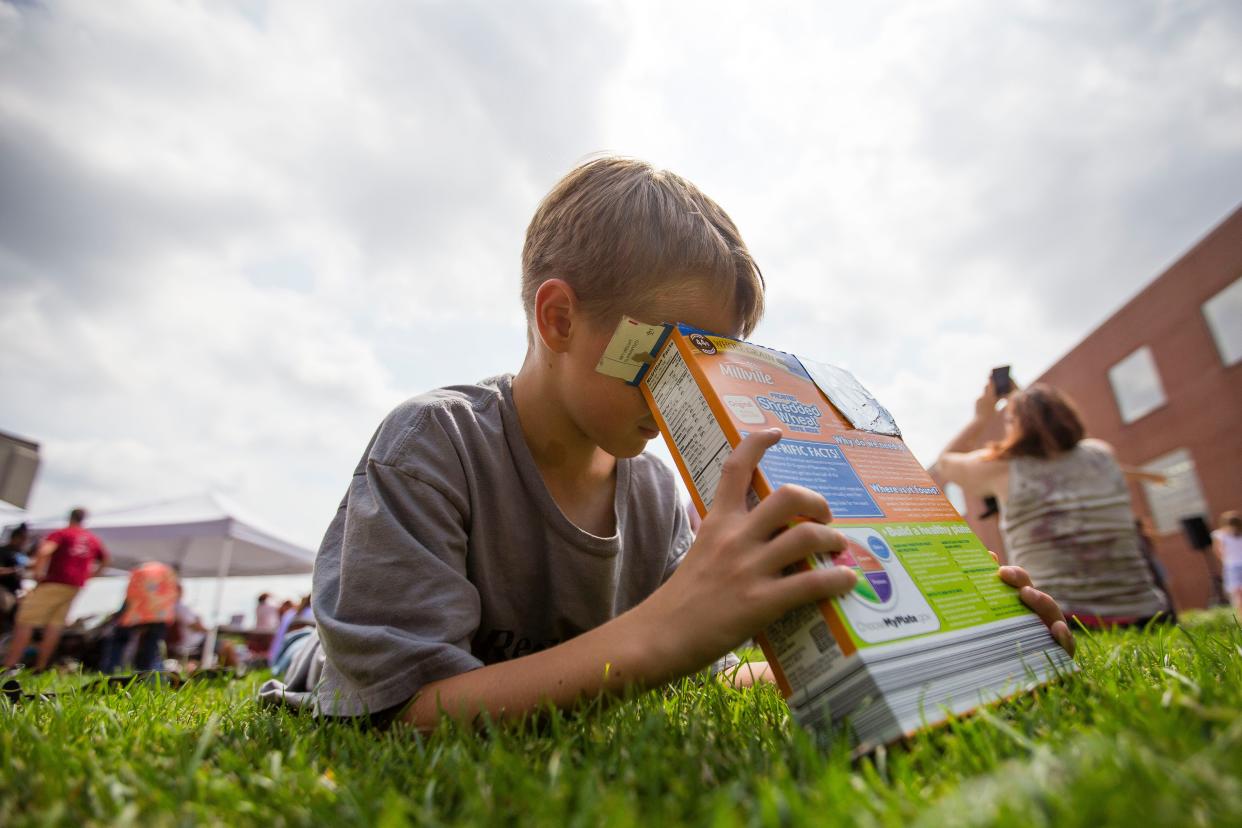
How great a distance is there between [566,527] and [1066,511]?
2.87 metres

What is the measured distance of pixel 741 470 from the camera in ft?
3.07

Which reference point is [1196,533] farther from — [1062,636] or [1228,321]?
[1062,636]

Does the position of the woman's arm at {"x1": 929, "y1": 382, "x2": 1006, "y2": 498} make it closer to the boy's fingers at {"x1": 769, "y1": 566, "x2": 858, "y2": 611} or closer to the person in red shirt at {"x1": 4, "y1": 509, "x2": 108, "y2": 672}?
the boy's fingers at {"x1": 769, "y1": 566, "x2": 858, "y2": 611}

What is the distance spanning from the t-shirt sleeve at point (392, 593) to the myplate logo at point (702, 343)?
614mm

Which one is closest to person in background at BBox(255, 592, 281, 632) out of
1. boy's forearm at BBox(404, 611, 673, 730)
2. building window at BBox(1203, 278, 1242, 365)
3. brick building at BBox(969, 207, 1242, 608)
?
boy's forearm at BBox(404, 611, 673, 730)

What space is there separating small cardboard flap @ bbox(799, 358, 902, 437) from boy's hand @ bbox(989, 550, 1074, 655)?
357mm

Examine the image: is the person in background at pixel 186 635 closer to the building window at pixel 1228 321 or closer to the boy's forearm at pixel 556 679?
the boy's forearm at pixel 556 679

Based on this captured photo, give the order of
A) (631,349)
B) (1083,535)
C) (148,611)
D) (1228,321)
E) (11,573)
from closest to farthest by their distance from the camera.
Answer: (631,349)
(1083,535)
(148,611)
(11,573)
(1228,321)

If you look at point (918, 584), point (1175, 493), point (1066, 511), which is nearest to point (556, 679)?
point (918, 584)

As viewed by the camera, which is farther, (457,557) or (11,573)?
(11,573)

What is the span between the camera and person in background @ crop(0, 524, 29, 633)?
18.2ft

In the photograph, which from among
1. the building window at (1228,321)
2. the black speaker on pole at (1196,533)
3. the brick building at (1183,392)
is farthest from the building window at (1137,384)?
the black speaker on pole at (1196,533)

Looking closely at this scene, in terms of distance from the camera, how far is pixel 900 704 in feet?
2.50

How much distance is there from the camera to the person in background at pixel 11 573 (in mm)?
5555
